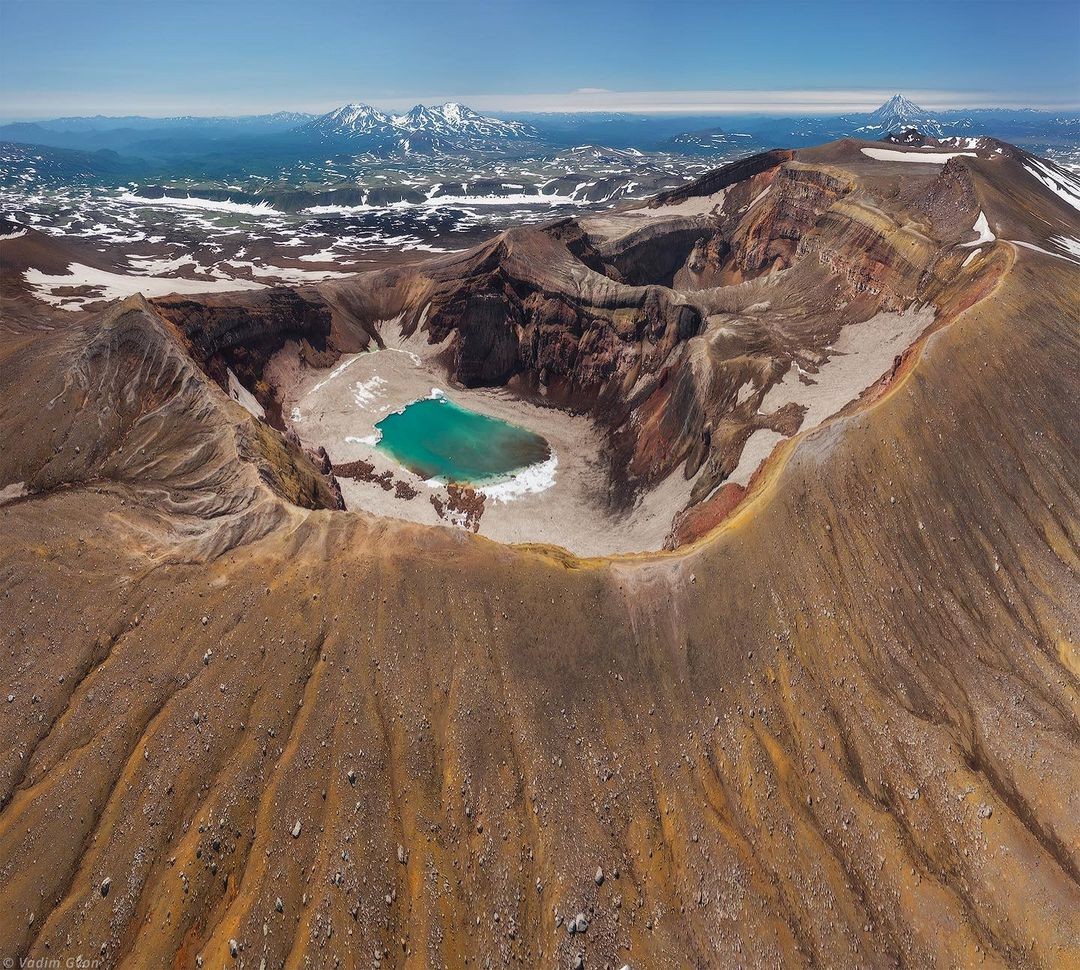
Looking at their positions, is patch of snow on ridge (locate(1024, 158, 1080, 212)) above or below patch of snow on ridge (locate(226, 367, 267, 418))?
above

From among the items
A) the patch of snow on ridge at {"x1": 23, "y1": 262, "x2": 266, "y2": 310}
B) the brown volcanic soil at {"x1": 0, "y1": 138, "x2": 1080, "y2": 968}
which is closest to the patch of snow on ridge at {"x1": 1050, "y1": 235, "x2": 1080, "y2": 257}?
the brown volcanic soil at {"x1": 0, "y1": 138, "x2": 1080, "y2": 968}

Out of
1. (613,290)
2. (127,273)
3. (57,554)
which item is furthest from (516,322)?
(127,273)

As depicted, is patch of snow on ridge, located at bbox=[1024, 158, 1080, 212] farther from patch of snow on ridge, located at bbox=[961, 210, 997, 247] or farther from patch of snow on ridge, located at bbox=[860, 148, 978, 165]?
patch of snow on ridge, located at bbox=[961, 210, 997, 247]

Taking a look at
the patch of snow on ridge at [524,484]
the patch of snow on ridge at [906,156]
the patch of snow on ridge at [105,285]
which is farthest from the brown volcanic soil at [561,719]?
the patch of snow on ridge at [906,156]

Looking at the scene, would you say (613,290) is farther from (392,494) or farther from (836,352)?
(392,494)

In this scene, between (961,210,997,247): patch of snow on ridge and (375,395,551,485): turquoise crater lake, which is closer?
(961,210,997,247): patch of snow on ridge

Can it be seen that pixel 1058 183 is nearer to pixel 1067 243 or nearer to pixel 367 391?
pixel 1067 243

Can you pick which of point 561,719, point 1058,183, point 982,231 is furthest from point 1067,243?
point 561,719
